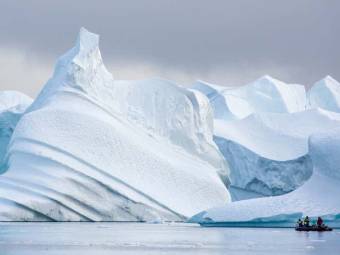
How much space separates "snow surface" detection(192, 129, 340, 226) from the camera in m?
35.6

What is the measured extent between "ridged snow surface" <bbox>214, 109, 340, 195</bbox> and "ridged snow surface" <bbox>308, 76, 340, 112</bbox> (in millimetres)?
8079

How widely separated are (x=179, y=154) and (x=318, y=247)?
84.6 ft

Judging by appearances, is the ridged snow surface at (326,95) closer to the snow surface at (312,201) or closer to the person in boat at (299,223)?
the snow surface at (312,201)

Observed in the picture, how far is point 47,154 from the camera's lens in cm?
4534

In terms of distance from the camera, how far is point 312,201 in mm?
35906

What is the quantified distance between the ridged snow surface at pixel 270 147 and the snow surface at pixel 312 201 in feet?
58.9

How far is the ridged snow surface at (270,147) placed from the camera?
55938 mm

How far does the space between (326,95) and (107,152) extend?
2651cm

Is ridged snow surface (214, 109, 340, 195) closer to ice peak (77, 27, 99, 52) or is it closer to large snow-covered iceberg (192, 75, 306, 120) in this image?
large snow-covered iceberg (192, 75, 306, 120)

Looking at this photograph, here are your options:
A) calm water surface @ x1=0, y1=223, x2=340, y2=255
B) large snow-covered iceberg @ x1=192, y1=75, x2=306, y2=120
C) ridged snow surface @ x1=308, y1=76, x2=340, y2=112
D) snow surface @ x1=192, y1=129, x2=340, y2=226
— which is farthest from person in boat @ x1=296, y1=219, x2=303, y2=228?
ridged snow surface @ x1=308, y1=76, x2=340, y2=112

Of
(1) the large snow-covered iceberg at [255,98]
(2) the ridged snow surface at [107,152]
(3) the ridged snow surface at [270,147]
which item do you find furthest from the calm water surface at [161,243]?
(1) the large snow-covered iceberg at [255,98]

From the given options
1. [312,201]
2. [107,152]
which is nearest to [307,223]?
[312,201]

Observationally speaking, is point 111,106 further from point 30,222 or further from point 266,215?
point 266,215

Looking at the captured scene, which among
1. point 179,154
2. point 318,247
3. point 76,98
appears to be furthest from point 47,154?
point 318,247
